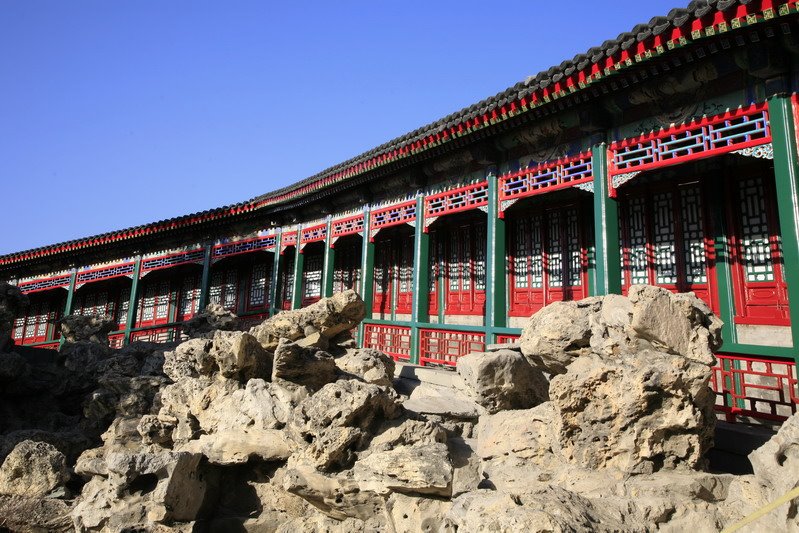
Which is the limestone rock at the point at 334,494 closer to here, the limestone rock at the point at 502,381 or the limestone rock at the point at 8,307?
the limestone rock at the point at 502,381

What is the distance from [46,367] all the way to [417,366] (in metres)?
6.86

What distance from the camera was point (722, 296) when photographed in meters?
7.53

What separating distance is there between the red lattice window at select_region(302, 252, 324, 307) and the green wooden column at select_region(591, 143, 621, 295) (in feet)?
29.8

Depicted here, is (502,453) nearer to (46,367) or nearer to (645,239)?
(645,239)

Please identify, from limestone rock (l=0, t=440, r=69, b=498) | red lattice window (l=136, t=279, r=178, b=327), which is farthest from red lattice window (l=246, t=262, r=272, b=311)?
limestone rock (l=0, t=440, r=69, b=498)

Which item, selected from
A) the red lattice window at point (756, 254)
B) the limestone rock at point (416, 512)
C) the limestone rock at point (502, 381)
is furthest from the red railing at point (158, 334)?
the red lattice window at point (756, 254)

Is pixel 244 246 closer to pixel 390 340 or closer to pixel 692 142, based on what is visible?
pixel 390 340

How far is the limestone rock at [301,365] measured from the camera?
20.1ft

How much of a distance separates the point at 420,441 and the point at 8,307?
10169 mm

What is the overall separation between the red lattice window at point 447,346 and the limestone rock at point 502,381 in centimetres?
262

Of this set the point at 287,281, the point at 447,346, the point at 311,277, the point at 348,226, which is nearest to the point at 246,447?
the point at 447,346

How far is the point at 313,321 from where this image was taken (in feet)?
24.8

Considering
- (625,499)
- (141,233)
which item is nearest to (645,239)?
(625,499)

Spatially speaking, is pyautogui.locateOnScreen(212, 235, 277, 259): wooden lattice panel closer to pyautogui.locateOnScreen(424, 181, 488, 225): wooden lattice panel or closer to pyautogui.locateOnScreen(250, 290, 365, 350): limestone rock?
pyautogui.locateOnScreen(424, 181, 488, 225): wooden lattice panel
